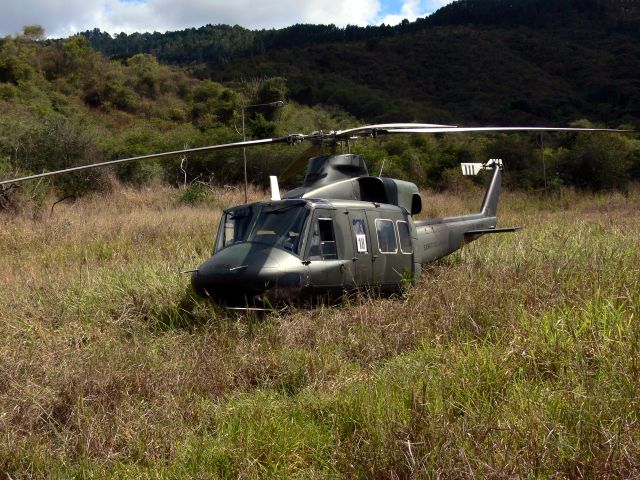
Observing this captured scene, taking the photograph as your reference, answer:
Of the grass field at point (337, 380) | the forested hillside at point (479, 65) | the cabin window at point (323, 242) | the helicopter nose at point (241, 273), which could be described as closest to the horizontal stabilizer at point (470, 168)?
the grass field at point (337, 380)

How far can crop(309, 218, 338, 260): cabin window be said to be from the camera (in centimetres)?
672

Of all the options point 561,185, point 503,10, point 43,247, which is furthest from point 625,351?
point 503,10

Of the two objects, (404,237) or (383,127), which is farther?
(404,237)

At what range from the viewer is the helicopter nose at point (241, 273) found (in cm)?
622

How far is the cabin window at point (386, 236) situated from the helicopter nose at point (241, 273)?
51.8 inches

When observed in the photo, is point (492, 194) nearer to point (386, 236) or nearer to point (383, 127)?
point (386, 236)

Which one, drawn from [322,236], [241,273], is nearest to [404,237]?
[322,236]

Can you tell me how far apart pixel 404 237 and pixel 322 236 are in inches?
53.7

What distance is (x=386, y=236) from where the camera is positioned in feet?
24.6

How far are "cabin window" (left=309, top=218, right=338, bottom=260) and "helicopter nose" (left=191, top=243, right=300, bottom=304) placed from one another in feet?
1.02

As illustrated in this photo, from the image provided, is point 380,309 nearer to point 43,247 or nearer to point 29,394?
point 29,394

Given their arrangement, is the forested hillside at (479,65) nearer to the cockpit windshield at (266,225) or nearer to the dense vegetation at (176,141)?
the dense vegetation at (176,141)

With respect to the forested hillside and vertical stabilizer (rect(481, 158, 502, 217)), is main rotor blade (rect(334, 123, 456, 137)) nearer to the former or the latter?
vertical stabilizer (rect(481, 158, 502, 217))

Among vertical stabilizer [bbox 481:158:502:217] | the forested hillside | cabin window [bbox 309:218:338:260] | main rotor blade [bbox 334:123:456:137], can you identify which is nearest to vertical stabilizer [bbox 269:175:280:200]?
cabin window [bbox 309:218:338:260]
